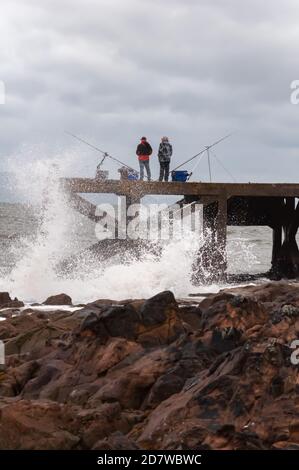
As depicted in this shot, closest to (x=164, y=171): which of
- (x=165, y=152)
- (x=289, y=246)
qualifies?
(x=165, y=152)

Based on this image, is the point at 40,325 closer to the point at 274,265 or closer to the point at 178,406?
the point at 178,406

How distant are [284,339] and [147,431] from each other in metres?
1.58

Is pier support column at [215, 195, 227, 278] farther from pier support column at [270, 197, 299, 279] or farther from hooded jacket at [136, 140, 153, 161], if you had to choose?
pier support column at [270, 197, 299, 279]

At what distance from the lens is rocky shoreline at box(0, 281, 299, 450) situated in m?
5.20

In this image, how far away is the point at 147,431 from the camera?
5.45 metres

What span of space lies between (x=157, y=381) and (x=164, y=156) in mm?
11346

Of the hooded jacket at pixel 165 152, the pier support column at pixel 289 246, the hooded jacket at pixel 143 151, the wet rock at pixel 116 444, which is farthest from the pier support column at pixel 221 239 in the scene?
the wet rock at pixel 116 444

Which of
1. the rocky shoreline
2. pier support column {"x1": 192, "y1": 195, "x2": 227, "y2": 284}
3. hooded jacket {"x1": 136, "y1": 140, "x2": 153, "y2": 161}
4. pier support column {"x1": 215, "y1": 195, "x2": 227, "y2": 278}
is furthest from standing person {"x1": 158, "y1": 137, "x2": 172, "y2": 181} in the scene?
the rocky shoreline

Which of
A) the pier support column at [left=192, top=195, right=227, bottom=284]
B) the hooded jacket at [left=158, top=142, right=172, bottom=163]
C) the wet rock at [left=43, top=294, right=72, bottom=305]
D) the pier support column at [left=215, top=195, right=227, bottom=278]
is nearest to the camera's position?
the wet rock at [left=43, top=294, right=72, bottom=305]

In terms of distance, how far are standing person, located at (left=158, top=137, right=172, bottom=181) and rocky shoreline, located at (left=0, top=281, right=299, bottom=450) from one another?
27.5ft

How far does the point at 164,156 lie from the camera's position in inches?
681

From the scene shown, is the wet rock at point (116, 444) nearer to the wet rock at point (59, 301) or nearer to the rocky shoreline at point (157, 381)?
the rocky shoreline at point (157, 381)

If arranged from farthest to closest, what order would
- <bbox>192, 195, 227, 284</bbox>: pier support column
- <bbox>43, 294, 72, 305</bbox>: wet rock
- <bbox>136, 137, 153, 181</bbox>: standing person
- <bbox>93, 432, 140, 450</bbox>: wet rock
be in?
<bbox>136, 137, 153, 181</bbox>: standing person < <bbox>192, 195, 227, 284</bbox>: pier support column < <bbox>43, 294, 72, 305</bbox>: wet rock < <bbox>93, 432, 140, 450</bbox>: wet rock
